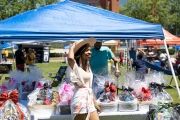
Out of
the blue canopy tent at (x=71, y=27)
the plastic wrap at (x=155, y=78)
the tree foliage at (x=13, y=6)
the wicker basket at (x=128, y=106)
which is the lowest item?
the wicker basket at (x=128, y=106)

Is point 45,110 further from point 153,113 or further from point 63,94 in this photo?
point 153,113

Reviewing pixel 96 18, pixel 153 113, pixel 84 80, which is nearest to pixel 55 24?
pixel 96 18

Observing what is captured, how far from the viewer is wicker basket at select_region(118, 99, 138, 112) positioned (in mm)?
5207

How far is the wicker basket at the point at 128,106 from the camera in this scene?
5.21 metres

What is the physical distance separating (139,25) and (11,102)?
2.67 metres

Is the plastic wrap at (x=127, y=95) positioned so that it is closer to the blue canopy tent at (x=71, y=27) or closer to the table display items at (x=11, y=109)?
the blue canopy tent at (x=71, y=27)

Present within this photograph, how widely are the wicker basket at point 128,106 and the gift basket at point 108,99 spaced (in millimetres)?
80

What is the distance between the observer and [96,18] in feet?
19.7

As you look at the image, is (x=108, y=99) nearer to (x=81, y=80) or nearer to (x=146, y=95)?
(x=146, y=95)

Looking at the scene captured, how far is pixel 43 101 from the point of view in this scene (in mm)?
5195

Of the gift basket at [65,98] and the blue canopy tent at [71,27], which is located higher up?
the blue canopy tent at [71,27]

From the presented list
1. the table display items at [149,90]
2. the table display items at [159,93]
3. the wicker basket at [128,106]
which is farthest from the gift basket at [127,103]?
the table display items at [159,93]

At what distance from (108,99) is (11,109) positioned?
5.66 ft

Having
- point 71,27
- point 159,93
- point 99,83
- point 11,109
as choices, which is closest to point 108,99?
point 99,83
